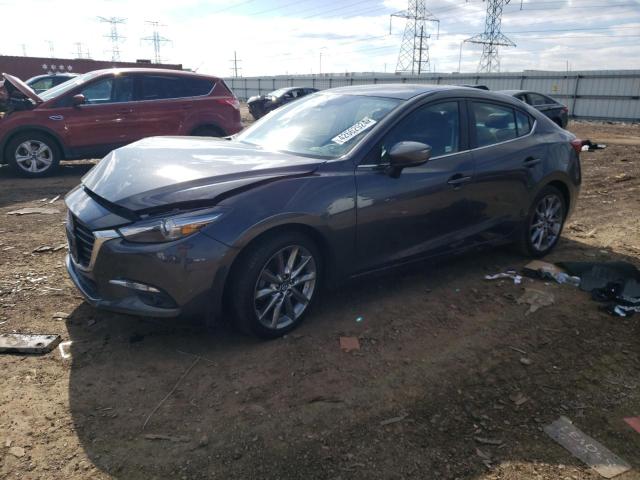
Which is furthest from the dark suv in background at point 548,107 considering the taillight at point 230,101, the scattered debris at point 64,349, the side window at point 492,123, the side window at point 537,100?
the scattered debris at point 64,349

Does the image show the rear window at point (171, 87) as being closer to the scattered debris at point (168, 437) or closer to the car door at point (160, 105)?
the car door at point (160, 105)

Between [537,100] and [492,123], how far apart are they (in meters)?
12.7

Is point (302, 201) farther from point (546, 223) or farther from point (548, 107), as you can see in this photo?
point (548, 107)

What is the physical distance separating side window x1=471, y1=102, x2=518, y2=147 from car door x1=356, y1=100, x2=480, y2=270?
200mm

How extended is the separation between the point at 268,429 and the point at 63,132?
25.2ft

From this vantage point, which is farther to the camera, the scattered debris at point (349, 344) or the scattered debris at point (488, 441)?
the scattered debris at point (349, 344)

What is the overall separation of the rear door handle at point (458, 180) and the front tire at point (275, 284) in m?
1.38

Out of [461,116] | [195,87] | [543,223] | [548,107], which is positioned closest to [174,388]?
[461,116]

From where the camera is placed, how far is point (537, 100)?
1584 cm

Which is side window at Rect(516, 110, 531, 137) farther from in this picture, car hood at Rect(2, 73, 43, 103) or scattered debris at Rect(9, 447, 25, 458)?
car hood at Rect(2, 73, 43, 103)

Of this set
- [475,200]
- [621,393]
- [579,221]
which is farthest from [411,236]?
[579,221]

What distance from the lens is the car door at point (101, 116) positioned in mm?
8586

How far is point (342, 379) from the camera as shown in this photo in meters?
3.08

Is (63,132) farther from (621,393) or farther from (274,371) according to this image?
(621,393)
